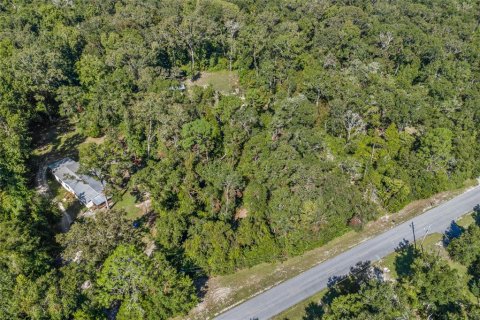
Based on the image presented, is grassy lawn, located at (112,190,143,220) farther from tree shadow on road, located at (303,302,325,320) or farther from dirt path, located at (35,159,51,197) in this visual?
tree shadow on road, located at (303,302,325,320)

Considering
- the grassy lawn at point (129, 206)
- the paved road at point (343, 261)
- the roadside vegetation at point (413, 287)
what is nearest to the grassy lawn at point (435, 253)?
the roadside vegetation at point (413, 287)

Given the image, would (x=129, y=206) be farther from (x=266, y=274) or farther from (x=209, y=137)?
(x=266, y=274)

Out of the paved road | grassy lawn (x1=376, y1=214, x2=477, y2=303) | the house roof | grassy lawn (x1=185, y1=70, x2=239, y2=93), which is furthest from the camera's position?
grassy lawn (x1=185, y1=70, x2=239, y2=93)

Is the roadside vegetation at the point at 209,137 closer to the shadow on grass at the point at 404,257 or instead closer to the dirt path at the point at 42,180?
the dirt path at the point at 42,180

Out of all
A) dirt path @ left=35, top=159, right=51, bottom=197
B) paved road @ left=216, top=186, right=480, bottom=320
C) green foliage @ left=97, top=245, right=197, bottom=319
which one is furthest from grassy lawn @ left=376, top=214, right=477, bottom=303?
dirt path @ left=35, top=159, right=51, bottom=197

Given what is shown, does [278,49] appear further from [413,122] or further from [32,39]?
[32,39]

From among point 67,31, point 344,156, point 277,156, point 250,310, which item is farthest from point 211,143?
point 67,31
